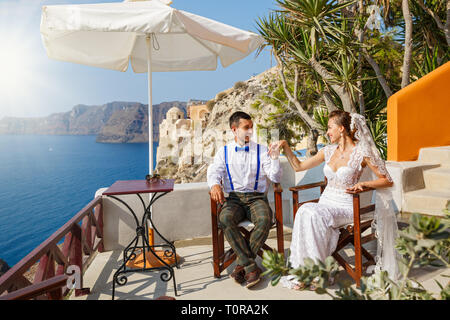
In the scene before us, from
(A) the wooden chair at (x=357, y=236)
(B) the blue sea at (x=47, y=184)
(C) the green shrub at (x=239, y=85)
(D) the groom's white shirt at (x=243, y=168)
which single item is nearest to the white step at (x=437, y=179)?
(A) the wooden chair at (x=357, y=236)

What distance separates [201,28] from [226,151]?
1.14 meters

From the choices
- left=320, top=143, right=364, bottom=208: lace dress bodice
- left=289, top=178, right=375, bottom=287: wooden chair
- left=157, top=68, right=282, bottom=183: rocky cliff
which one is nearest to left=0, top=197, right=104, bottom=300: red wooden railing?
left=289, top=178, right=375, bottom=287: wooden chair

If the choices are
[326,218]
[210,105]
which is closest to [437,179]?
[326,218]

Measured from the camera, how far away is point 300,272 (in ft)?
3.18

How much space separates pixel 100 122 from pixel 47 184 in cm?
6103

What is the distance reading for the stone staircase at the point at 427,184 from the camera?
14.2 feet

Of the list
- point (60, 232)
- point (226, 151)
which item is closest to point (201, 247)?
point (226, 151)

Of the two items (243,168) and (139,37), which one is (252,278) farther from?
(139,37)

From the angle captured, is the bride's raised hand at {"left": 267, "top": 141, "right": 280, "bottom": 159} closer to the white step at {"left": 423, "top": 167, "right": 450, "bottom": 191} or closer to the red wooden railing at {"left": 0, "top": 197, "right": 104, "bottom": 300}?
the red wooden railing at {"left": 0, "top": 197, "right": 104, "bottom": 300}

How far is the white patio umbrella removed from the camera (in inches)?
102

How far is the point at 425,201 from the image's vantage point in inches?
172

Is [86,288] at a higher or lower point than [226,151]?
lower

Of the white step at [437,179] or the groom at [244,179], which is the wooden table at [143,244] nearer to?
the groom at [244,179]

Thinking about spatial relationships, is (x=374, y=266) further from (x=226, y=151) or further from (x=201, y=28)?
(x=201, y=28)
